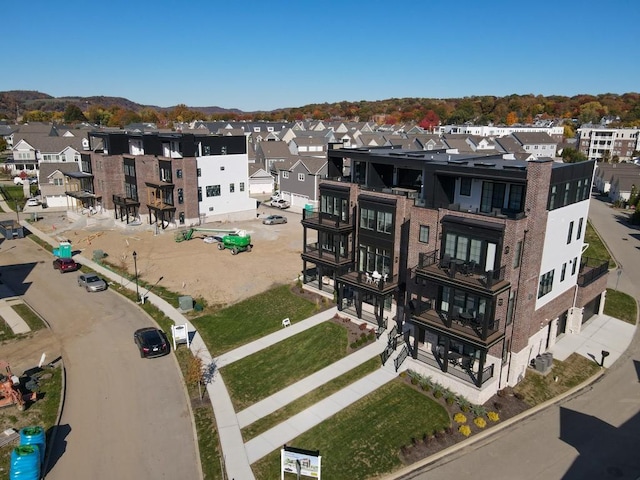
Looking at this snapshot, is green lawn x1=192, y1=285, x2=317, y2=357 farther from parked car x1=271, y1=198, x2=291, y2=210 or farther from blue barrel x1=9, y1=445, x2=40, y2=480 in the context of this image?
parked car x1=271, y1=198, x2=291, y2=210

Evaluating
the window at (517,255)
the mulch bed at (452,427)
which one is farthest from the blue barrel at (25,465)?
the window at (517,255)

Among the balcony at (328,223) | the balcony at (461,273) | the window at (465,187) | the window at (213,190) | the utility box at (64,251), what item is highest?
the window at (465,187)

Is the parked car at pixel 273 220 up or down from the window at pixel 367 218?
down

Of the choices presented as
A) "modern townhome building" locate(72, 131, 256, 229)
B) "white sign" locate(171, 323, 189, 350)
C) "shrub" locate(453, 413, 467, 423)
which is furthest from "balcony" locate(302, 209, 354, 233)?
"modern townhome building" locate(72, 131, 256, 229)

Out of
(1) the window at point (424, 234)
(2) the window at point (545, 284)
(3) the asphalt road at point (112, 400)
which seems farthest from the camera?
(1) the window at point (424, 234)

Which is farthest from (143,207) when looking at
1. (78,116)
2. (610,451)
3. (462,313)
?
(78,116)

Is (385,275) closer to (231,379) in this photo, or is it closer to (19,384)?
(231,379)

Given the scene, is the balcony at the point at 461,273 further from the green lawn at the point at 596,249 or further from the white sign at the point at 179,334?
the green lawn at the point at 596,249

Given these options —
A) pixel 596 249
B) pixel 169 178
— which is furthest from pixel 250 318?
pixel 596 249
